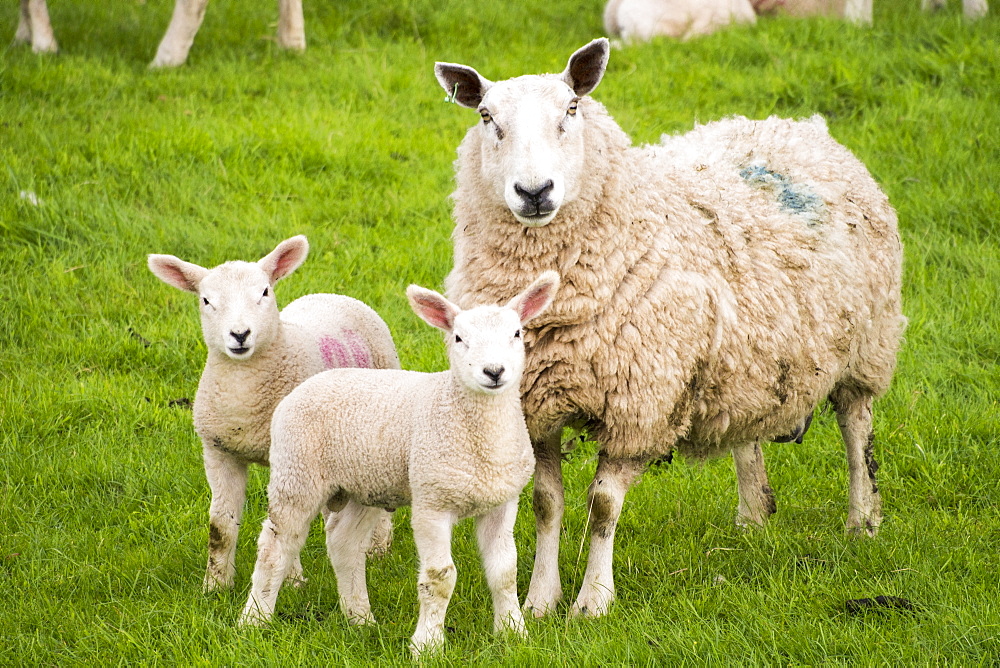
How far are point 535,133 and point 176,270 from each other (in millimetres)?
1480

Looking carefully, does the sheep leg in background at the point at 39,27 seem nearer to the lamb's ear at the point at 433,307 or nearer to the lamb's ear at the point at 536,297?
the lamb's ear at the point at 433,307

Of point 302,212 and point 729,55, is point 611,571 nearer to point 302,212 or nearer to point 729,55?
point 302,212

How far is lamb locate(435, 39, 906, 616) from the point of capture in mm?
3961

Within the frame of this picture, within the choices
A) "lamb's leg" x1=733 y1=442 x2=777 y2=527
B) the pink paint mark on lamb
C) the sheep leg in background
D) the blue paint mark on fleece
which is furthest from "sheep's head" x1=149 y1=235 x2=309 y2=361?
the sheep leg in background

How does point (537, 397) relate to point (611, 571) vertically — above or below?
above

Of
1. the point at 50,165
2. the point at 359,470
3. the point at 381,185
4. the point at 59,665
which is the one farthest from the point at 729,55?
the point at 59,665

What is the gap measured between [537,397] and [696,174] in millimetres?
1229

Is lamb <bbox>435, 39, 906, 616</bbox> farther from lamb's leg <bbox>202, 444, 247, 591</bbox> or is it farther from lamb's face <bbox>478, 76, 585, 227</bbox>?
lamb's leg <bbox>202, 444, 247, 591</bbox>

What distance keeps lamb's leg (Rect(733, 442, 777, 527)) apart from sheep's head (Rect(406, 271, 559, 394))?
5.43 feet

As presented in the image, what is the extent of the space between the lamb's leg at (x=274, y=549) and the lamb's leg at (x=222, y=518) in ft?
1.27

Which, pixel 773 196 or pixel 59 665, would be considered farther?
pixel 773 196

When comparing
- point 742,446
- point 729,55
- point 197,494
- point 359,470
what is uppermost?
point 359,470

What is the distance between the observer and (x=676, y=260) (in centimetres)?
413

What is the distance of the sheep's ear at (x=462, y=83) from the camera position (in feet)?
13.6
